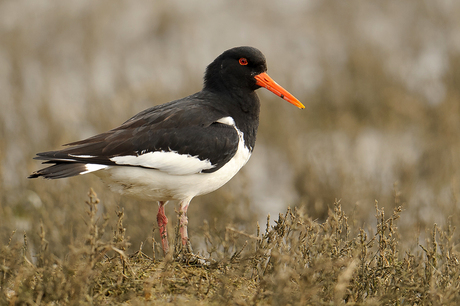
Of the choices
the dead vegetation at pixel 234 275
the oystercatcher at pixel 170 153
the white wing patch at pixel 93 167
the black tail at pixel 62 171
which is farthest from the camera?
the oystercatcher at pixel 170 153

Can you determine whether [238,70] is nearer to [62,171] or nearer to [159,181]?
[159,181]

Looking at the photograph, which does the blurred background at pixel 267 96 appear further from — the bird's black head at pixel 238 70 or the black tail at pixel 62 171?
the black tail at pixel 62 171

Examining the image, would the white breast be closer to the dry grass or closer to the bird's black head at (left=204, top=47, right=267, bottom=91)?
the dry grass

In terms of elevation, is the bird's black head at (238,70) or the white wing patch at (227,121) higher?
the bird's black head at (238,70)

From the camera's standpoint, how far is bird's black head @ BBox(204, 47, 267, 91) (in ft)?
15.2

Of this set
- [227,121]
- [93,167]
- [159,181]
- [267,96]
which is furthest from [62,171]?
[267,96]

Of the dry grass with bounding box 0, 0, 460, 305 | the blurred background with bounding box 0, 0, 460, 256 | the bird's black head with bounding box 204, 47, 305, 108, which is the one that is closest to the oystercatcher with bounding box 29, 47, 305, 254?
the bird's black head with bounding box 204, 47, 305, 108

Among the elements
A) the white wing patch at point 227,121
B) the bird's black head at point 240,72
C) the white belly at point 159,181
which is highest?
the bird's black head at point 240,72

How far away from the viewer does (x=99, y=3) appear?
1399 cm

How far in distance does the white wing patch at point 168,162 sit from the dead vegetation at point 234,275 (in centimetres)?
74

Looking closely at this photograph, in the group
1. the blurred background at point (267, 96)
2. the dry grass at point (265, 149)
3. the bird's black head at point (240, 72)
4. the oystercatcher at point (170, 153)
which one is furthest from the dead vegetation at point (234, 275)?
the blurred background at point (267, 96)

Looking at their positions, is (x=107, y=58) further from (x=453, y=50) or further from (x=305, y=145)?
(x=453, y=50)

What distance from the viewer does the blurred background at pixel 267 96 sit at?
7.08 m

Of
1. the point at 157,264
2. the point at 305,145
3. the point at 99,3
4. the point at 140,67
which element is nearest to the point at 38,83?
the point at 140,67
